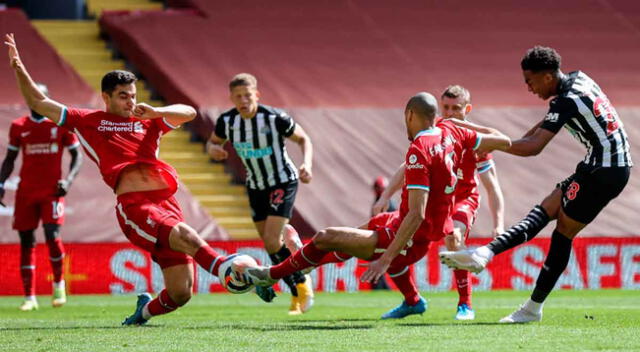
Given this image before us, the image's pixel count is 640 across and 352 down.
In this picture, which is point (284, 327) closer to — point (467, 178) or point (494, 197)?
point (467, 178)

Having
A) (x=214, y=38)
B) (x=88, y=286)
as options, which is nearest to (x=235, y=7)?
(x=214, y=38)

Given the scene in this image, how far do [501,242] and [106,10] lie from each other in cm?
1677

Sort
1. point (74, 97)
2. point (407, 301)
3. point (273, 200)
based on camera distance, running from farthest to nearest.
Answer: point (74, 97)
point (273, 200)
point (407, 301)

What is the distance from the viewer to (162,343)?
704cm

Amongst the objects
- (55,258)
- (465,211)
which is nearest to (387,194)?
(465,211)

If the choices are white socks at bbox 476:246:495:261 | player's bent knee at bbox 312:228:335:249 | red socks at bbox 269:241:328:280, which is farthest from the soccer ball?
white socks at bbox 476:246:495:261

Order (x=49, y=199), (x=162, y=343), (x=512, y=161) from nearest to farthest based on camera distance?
1. (x=162, y=343)
2. (x=49, y=199)
3. (x=512, y=161)

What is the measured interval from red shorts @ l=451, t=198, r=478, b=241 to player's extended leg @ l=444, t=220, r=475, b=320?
3 centimetres

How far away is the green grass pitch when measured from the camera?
679 centimetres

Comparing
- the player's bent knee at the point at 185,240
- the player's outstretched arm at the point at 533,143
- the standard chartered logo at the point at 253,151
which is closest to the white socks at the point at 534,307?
the player's outstretched arm at the point at 533,143

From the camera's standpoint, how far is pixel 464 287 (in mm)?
9344

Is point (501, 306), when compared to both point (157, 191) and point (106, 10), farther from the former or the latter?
point (106, 10)

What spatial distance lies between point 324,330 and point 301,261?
20.2 inches

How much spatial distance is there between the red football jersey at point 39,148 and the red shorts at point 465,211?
191 inches
